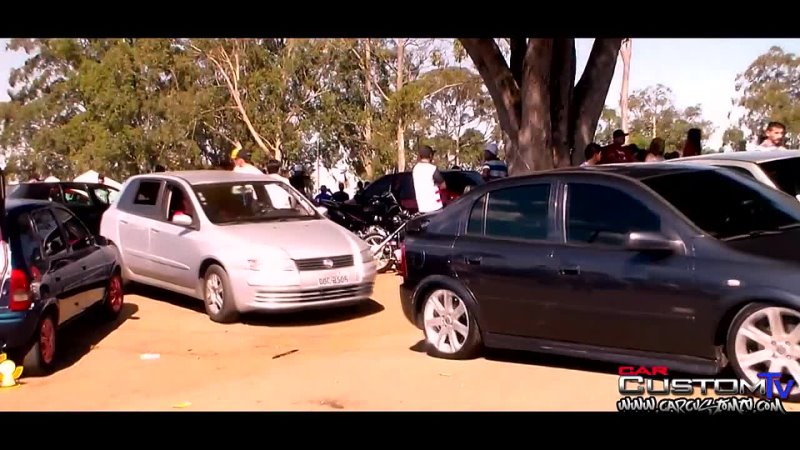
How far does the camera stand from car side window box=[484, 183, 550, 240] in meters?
7.15

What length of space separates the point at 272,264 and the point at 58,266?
2194mm

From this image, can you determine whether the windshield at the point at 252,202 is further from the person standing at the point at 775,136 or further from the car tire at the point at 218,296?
the person standing at the point at 775,136

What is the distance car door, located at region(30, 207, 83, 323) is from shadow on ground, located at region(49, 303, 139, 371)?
0.81ft

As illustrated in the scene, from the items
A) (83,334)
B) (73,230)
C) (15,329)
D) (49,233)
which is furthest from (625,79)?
(15,329)

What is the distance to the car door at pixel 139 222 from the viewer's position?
1129cm

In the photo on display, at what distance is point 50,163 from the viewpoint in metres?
55.2

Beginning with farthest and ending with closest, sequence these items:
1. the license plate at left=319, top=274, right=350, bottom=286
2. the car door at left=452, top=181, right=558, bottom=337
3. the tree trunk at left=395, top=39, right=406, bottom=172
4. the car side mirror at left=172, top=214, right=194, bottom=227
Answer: the tree trunk at left=395, top=39, right=406, bottom=172
the car side mirror at left=172, top=214, right=194, bottom=227
the license plate at left=319, top=274, right=350, bottom=286
the car door at left=452, top=181, right=558, bottom=337

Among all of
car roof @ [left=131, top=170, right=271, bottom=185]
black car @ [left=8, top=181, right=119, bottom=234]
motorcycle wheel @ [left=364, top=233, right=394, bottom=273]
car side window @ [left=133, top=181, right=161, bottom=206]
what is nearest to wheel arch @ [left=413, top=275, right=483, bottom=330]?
car roof @ [left=131, top=170, right=271, bottom=185]

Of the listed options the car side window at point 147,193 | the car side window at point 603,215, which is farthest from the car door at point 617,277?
the car side window at point 147,193

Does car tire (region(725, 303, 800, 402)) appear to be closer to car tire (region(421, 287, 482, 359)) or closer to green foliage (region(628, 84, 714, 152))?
car tire (region(421, 287, 482, 359))

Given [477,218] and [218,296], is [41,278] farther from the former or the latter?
[477,218]

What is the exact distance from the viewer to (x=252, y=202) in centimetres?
1108

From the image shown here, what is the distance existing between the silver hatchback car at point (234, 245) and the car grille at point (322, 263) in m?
0.01

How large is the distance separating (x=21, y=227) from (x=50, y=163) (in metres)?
50.6
